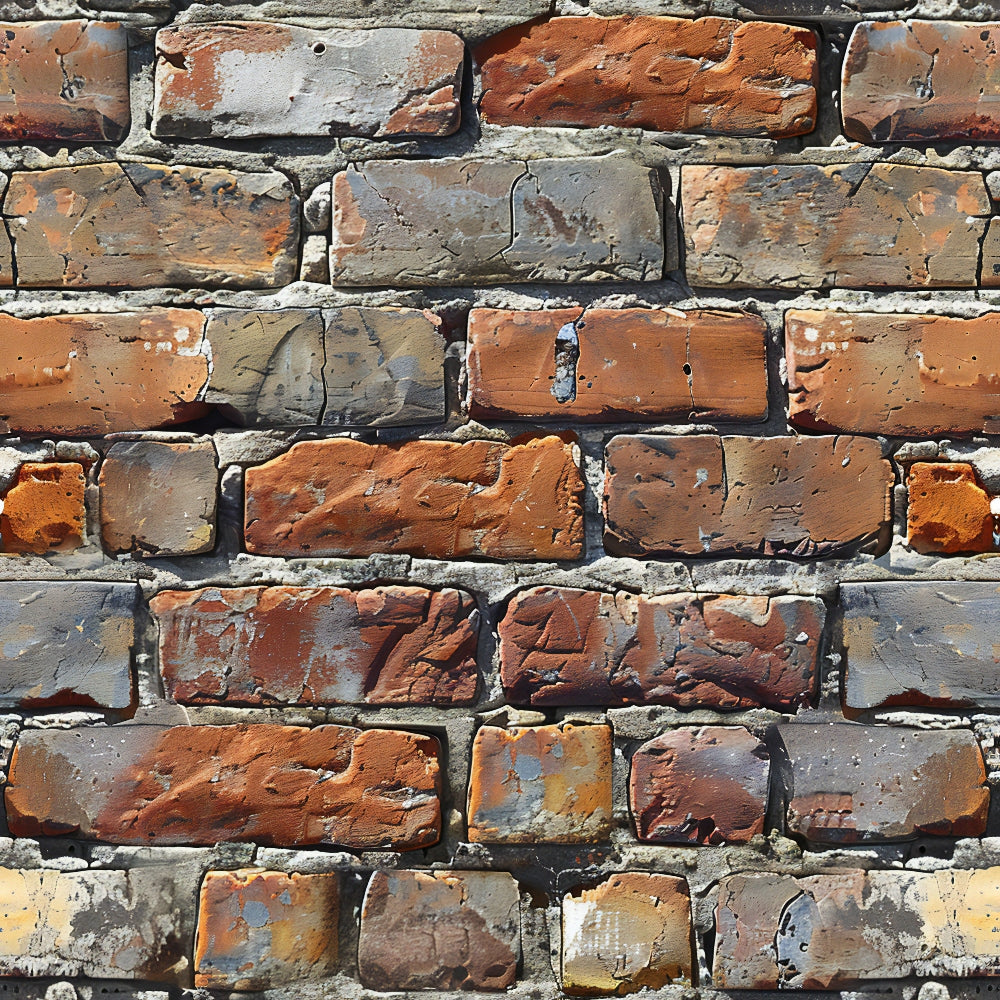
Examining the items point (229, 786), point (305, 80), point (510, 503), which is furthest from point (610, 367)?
point (229, 786)

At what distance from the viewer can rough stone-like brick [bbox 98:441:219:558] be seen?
0.66 metres

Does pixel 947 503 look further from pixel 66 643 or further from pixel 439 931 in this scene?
pixel 66 643

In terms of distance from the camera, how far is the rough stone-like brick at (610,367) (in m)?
0.65

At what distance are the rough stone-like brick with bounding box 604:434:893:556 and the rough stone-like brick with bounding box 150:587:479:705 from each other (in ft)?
0.59

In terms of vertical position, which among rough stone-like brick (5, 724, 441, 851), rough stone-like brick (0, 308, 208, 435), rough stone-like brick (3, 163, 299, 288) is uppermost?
rough stone-like brick (3, 163, 299, 288)

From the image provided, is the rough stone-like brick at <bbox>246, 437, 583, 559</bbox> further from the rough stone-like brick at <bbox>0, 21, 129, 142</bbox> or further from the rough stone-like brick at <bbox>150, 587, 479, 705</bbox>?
the rough stone-like brick at <bbox>0, 21, 129, 142</bbox>

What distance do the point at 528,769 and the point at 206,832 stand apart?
10.8 inches

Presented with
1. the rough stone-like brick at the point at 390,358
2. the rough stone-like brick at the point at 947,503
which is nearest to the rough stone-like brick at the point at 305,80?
the rough stone-like brick at the point at 390,358

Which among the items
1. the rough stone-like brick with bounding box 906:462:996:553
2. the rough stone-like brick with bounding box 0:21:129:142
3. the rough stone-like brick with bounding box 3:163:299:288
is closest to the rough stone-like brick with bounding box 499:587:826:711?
the rough stone-like brick with bounding box 906:462:996:553

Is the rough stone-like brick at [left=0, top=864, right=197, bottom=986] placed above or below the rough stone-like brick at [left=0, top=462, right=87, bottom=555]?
below

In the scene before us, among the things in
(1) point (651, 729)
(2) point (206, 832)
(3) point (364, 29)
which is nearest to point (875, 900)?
(1) point (651, 729)

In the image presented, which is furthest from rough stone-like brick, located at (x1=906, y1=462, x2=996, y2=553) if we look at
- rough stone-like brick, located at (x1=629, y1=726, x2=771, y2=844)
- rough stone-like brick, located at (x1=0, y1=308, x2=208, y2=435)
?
rough stone-like brick, located at (x1=0, y1=308, x2=208, y2=435)

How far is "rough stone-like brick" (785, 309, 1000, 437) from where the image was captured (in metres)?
0.65

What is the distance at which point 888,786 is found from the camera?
65 centimetres
